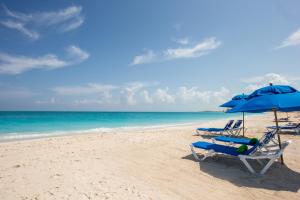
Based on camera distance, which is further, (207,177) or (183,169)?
(183,169)

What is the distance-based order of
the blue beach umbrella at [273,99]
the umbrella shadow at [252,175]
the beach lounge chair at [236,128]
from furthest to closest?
1. the beach lounge chair at [236,128]
2. the blue beach umbrella at [273,99]
3. the umbrella shadow at [252,175]

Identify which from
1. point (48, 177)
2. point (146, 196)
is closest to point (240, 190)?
point (146, 196)

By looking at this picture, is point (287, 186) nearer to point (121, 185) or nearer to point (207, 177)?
point (207, 177)

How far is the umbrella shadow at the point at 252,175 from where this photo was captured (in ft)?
13.5

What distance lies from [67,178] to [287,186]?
4545 millimetres

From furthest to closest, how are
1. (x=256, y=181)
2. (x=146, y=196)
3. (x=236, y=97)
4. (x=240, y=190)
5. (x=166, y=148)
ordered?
(x=236, y=97)
(x=166, y=148)
(x=256, y=181)
(x=240, y=190)
(x=146, y=196)

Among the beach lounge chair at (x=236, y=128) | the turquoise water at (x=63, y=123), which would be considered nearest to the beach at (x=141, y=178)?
the beach lounge chair at (x=236, y=128)

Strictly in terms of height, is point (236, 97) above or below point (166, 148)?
above

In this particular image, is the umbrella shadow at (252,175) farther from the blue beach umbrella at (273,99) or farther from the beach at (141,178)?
the blue beach umbrella at (273,99)

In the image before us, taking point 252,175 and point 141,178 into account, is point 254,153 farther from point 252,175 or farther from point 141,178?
point 141,178

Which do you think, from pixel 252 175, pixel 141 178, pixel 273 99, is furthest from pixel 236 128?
pixel 141 178

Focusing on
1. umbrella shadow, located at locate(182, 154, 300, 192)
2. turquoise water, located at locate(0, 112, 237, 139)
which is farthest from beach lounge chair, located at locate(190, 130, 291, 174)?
turquoise water, located at locate(0, 112, 237, 139)

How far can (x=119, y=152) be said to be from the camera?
7012 mm

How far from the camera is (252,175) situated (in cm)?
465
